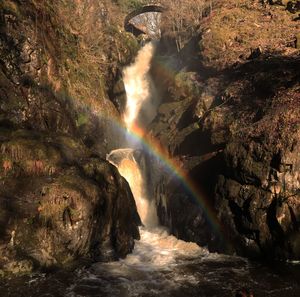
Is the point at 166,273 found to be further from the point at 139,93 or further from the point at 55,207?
the point at 139,93

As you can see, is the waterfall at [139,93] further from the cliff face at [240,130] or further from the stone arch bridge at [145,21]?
the stone arch bridge at [145,21]

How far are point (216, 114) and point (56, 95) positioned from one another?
907 cm

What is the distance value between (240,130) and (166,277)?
813cm

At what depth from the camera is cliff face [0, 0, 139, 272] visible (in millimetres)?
15164

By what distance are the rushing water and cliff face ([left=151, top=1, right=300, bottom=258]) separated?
1.17m

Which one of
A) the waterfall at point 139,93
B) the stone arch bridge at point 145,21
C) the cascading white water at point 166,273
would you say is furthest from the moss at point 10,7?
the stone arch bridge at point 145,21

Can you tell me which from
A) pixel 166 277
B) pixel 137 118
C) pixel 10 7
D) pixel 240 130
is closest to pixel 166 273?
pixel 166 277

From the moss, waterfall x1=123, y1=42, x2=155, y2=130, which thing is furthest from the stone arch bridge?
the moss

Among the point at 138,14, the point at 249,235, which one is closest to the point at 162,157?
the point at 249,235

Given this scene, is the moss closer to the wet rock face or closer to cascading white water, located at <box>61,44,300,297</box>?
the wet rock face

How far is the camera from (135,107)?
110ft

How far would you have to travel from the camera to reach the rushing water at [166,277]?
13.5 meters

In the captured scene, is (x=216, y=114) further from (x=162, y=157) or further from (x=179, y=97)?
(x=179, y=97)

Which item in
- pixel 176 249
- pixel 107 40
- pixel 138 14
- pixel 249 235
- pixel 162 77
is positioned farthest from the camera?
pixel 138 14
